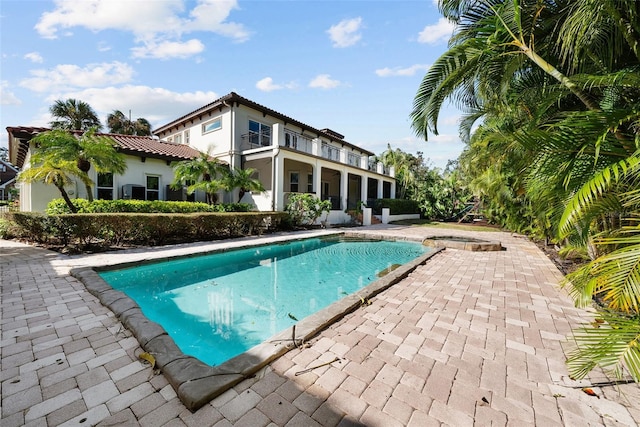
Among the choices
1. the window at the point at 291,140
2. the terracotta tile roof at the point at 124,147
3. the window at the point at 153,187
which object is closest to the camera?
the terracotta tile roof at the point at 124,147

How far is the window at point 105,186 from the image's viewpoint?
12.4m

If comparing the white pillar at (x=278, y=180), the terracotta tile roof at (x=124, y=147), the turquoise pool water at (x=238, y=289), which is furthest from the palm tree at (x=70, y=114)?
the turquoise pool water at (x=238, y=289)

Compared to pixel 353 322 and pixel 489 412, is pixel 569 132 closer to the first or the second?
pixel 489 412

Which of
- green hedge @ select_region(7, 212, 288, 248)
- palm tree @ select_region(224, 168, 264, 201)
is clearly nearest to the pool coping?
green hedge @ select_region(7, 212, 288, 248)

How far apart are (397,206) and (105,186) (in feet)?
69.0

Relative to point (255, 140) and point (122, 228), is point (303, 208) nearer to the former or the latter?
point (255, 140)

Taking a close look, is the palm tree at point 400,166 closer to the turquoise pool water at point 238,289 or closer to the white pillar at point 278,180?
the white pillar at point 278,180

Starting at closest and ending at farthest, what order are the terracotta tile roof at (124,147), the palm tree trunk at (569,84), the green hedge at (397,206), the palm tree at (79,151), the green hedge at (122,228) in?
the palm tree trunk at (569,84), the green hedge at (122,228), the palm tree at (79,151), the terracotta tile roof at (124,147), the green hedge at (397,206)

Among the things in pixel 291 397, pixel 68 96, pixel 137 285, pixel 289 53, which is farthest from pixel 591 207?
pixel 68 96

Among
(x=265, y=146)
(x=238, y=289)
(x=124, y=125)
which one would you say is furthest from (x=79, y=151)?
(x=124, y=125)

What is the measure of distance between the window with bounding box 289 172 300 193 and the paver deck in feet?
54.7

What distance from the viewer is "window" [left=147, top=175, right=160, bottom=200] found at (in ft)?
45.6

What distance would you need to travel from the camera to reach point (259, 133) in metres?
17.2

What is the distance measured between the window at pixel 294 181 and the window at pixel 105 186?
1114 centimetres
